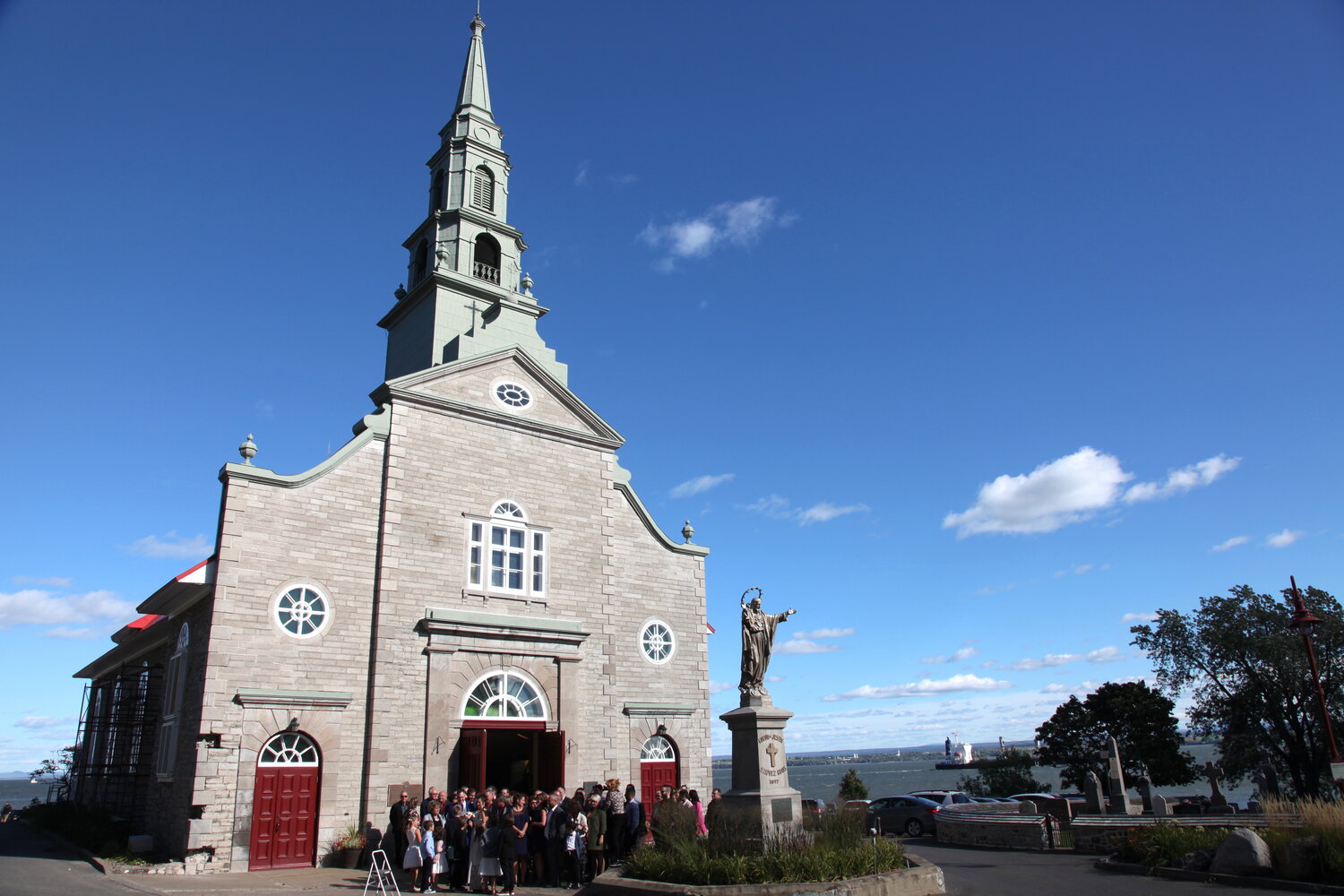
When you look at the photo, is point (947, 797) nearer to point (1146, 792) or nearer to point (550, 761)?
point (1146, 792)

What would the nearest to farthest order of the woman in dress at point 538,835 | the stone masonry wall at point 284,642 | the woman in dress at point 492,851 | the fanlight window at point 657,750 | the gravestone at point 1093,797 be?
the woman in dress at point 492,851 → the woman in dress at point 538,835 → the stone masonry wall at point 284,642 → the fanlight window at point 657,750 → the gravestone at point 1093,797

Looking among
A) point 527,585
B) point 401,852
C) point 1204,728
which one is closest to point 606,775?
point 527,585

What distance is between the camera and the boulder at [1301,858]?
12570 millimetres

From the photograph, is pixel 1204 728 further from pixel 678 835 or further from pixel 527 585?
pixel 678 835

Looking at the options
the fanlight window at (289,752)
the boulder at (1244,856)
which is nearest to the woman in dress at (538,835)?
the fanlight window at (289,752)

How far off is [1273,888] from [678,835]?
8.57m

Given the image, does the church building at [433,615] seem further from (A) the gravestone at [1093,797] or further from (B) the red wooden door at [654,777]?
(A) the gravestone at [1093,797]

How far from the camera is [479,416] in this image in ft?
71.3

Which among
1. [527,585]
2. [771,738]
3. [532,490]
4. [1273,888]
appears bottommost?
[1273,888]

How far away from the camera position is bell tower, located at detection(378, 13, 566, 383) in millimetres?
24062

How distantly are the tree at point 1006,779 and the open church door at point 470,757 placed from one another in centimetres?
3653

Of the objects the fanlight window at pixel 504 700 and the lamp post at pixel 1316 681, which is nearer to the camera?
the lamp post at pixel 1316 681

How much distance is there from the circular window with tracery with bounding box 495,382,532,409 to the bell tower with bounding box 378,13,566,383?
1.20 metres

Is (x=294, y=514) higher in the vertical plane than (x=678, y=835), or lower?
higher
